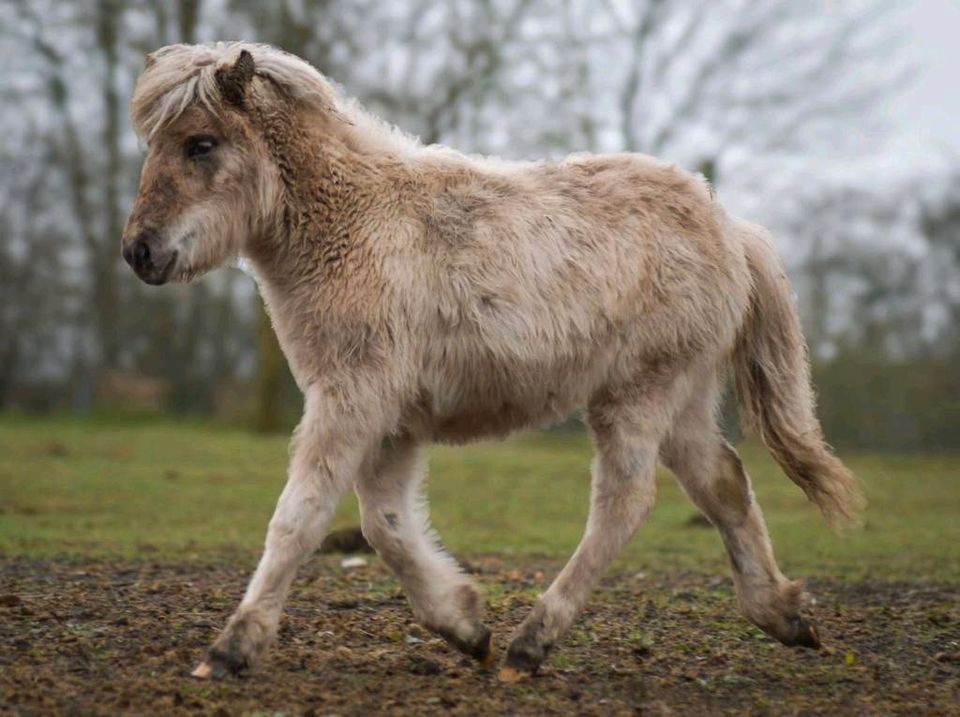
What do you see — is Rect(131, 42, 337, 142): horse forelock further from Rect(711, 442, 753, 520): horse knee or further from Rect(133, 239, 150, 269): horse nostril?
Rect(711, 442, 753, 520): horse knee

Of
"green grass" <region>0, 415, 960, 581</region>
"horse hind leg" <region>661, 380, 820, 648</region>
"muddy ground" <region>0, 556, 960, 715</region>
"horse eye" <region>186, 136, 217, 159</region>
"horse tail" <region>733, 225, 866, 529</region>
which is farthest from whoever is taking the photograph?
"green grass" <region>0, 415, 960, 581</region>

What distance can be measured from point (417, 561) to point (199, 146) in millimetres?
2075

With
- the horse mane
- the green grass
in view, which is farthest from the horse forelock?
the green grass

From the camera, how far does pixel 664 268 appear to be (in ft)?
19.9

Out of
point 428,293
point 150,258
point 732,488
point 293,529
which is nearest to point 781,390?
point 732,488

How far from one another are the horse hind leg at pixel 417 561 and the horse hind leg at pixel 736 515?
1330mm

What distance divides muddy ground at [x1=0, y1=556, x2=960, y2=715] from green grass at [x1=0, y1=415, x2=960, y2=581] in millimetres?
2355

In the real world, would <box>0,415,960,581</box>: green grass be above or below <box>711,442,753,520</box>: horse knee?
below

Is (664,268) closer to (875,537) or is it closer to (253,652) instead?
(253,652)

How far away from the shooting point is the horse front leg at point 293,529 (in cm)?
505

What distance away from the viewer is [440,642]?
638cm

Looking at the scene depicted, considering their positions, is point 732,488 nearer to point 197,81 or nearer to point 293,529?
point 293,529

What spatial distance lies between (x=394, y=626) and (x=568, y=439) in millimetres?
21586

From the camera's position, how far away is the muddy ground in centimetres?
497
